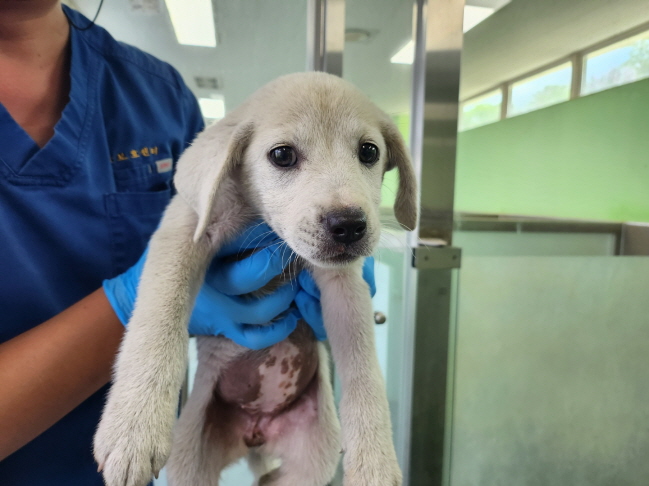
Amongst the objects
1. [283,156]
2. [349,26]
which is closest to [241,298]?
[283,156]

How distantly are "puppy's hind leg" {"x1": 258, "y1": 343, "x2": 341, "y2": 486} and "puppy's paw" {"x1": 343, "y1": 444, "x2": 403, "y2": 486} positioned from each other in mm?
152

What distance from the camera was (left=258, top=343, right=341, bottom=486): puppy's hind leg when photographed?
105 cm

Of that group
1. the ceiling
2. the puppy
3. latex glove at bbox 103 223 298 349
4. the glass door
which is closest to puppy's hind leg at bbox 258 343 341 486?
the puppy

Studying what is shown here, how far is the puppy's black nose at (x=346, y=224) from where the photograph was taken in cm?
77

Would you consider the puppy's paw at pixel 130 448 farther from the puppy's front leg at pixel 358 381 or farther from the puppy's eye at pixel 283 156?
the puppy's eye at pixel 283 156

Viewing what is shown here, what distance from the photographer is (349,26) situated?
5.57ft

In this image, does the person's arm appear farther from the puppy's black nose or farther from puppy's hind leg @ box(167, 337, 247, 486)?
the puppy's black nose

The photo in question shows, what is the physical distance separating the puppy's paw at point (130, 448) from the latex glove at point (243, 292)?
1.07 feet

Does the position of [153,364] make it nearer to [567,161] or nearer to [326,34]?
[326,34]

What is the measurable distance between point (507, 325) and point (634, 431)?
0.84 metres

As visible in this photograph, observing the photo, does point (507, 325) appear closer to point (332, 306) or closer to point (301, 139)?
point (332, 306)

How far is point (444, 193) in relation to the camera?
1.63 meters

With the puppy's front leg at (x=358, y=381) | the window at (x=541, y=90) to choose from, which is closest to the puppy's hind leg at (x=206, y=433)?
the puppy's front leg at (x=358, y=381)

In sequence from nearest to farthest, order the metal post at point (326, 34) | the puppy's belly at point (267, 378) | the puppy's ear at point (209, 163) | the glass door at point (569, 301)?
the puppy's ear at point (209, 163)
the puppy's belly at point (267, 378)
the metal post at point (326, 34)
the glass door at point (569, 301)
